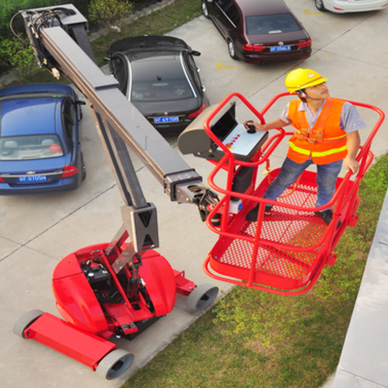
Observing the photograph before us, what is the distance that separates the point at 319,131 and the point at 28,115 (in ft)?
24.0

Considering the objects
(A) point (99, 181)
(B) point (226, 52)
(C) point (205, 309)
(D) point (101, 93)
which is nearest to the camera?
(D) point (101, 93)

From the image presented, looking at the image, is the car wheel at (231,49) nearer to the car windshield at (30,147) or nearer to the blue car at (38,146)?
the blue car at (38,146)

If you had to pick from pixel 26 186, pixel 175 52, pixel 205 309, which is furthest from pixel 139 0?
pixel 205 309

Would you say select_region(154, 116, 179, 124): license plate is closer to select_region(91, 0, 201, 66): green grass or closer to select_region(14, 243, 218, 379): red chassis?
select_region(14, 243, 218, 379): red chassis

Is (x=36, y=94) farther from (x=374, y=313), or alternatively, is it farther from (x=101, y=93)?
(x=374, y=313)

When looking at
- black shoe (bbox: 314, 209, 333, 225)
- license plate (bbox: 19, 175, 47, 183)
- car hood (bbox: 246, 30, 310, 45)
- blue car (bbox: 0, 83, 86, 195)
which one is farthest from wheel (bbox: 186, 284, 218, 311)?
car hood (bbox: 246, 30, 310, 45)

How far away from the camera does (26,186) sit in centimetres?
1201

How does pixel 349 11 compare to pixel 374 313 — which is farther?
pixel 349 11

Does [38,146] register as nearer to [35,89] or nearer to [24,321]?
[35,89]

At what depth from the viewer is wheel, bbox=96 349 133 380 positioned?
352 inches

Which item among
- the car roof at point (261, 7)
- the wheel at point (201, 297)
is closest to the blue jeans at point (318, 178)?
the wheel at point (201, 297)

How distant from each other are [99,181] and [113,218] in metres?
1.23

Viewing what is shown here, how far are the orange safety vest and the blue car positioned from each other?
19.0ft

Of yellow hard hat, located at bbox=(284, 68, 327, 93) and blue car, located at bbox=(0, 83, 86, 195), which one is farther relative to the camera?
blue car, located at bbox=(0, 83, 86, 195)
